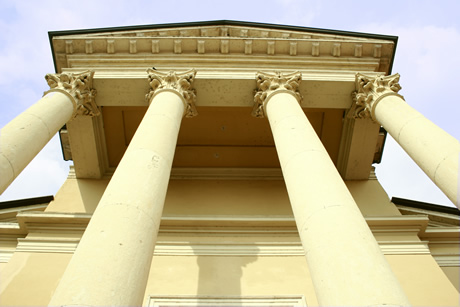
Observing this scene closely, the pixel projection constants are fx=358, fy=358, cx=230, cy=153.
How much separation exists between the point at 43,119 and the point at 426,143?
1184cm

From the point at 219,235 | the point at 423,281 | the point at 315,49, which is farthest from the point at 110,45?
the point at 423,281

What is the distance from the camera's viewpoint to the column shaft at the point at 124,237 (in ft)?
18.1

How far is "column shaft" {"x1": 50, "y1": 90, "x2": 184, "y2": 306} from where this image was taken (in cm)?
551

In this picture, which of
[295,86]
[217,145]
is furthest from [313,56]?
[217,145]

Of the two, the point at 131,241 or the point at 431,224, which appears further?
the point at 431,224

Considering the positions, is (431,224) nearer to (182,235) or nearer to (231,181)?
(231,181)

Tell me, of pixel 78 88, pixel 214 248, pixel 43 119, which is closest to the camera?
pixel 43 119

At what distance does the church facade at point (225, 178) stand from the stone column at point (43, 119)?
0.23 ft

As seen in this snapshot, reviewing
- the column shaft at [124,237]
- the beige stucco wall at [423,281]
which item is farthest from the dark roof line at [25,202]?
the beige stucco wall at [423,281]

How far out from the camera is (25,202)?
59.9 ft

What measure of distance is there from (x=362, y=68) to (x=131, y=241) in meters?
14.8

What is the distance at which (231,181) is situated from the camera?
805 inches

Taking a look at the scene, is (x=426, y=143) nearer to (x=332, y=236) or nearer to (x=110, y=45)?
(x=332, y=236)

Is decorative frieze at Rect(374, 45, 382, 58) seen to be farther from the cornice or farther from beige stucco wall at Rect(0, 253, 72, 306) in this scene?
beige stucco wall at Rect(0, 253, 72, 306)
